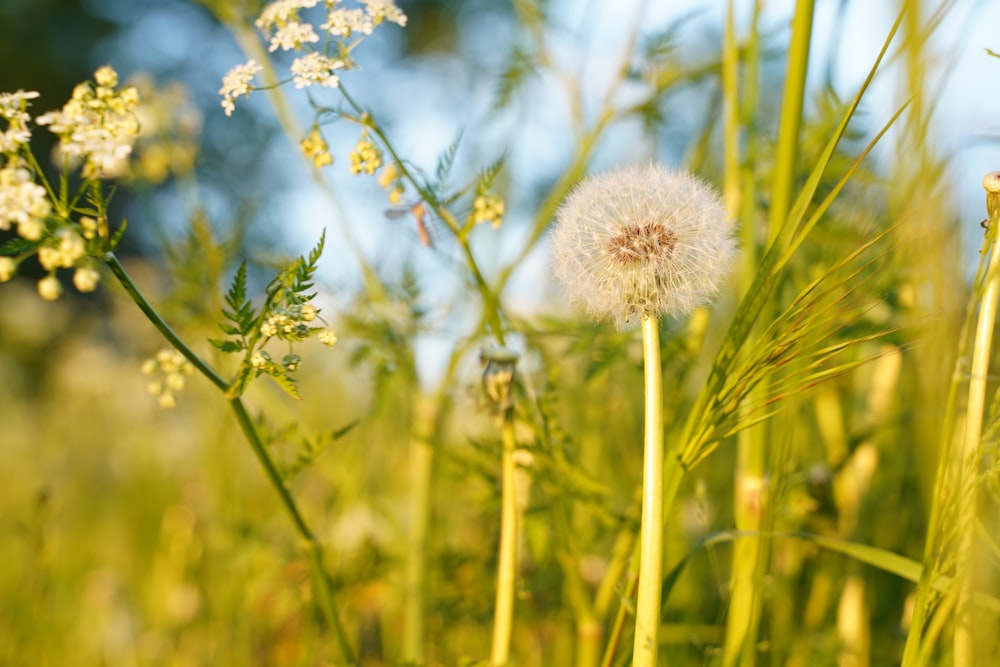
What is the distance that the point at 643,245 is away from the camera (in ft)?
2.12

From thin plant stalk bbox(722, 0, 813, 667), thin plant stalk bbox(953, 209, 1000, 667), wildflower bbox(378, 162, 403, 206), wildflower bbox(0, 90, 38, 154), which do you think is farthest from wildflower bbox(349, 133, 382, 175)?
thin plant stalk bbox(953, 209, 1000, 667)

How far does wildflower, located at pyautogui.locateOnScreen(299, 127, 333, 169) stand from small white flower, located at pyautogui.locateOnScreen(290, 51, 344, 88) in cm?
8

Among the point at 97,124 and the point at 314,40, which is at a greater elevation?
the point at 314,40

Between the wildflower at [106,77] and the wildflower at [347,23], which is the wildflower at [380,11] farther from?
the wildflower at [106,77]

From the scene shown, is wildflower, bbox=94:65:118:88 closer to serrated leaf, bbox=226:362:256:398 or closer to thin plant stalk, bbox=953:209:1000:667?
serrated leaf, bbox=226:362:256:398

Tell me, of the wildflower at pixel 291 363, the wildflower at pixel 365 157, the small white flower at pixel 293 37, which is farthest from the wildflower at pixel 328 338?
the small white flower at pixel 293 37

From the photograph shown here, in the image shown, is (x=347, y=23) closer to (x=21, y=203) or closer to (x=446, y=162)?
(x=446, y=162)

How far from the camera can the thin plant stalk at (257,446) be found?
0.63m

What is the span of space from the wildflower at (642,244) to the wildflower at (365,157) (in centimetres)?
18

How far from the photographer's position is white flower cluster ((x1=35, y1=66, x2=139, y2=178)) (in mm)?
620

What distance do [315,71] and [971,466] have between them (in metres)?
0.61

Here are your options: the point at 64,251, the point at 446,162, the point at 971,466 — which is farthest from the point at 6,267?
the point at 971,466

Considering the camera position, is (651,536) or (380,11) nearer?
(651,536)

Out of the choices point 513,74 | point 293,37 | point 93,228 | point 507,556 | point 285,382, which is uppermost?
point 513,74
